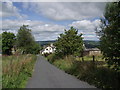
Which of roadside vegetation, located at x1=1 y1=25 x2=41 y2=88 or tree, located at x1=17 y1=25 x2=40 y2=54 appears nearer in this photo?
roadside vegetation, located at x1=1 y1=25 x2=41 y2=88

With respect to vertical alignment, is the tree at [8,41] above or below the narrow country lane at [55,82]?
above

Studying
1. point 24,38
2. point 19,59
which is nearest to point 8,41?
point 24,38

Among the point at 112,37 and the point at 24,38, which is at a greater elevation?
the point at 24,38

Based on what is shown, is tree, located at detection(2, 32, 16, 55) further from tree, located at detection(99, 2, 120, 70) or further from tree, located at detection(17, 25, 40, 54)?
tree, located at detection(99, 2, 120, 70)

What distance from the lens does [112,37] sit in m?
8.63

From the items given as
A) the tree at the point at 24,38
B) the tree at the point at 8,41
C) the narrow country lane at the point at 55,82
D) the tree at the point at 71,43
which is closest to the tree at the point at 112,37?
the narrow country lane at the point at 55,82

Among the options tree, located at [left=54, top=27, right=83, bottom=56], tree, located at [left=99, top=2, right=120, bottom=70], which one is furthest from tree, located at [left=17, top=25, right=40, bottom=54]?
tree, located at [left=99, top=2, right=120, bottom=70]

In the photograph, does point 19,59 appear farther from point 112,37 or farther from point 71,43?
point 71,43

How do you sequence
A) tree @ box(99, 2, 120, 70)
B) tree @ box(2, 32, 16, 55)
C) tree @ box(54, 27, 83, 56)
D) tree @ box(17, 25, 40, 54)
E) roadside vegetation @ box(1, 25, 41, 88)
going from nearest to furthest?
tree @ box(99, 2, 120, 70)
roadside vegetation @ box(1, 25, 41, 88)
tree @ box(54, 27, 83, 56)
tree @ box(17, 25, 40, 54)
tree @ box(2, 32, 16, 55)

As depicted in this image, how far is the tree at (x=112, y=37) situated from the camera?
329 inches

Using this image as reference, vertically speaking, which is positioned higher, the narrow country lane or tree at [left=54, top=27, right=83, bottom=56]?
tree at [left=54, top=27, right=83, bottom=56]

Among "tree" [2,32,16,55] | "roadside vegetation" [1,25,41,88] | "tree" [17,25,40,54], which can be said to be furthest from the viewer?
"tree" [2,32,16,55]

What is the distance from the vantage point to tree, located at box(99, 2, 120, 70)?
8.36 meters

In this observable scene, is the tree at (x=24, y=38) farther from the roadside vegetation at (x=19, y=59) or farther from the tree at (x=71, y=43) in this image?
the tree at (x=71, y=43)
